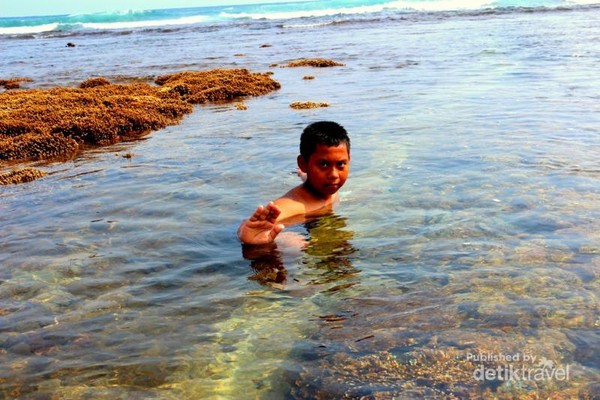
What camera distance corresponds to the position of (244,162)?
7.55m

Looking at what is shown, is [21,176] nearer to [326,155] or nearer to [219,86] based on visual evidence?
[326,155]

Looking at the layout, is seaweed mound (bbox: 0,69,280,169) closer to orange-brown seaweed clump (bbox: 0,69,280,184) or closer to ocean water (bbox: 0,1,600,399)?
orange-brown seaweed clump (bbox: 0,69,280,184)

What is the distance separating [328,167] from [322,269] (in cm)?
134

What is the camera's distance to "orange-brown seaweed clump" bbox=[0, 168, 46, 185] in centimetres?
714

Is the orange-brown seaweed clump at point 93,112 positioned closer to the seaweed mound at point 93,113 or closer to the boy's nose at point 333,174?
the seaweed mound at point 93,113

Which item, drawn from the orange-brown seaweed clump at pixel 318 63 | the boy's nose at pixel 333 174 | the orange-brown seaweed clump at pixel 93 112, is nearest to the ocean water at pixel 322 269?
the boy's nose at pixel 333 174

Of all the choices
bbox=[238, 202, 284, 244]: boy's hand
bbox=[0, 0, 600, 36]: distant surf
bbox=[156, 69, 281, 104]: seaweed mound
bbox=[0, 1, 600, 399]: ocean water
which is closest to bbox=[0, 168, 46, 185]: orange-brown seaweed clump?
bbox=[0, 1, 600, 399]: ocean water

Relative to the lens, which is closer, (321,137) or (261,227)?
(261,227)

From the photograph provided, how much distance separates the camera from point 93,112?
10.2 meters

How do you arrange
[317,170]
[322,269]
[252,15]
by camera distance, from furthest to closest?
[252,15] < [317,170] < [322,269]

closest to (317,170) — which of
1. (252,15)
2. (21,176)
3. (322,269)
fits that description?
(322,269)

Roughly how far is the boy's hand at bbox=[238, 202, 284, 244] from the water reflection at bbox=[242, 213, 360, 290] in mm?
86

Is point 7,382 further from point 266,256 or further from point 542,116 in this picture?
point 542,116

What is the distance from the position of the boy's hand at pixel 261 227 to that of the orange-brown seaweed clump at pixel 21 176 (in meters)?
Result: 3.69
